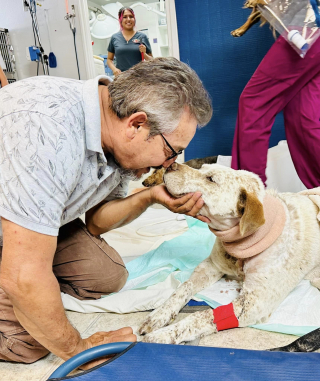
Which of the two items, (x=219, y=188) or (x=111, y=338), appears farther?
(x=219, y=188)

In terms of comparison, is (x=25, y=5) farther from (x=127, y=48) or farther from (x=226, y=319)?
(x=226, y=319)

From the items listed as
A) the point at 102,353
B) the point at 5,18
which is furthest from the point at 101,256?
the point at 5,18

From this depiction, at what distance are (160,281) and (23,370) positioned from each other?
0.90 m

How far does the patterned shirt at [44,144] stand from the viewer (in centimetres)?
109

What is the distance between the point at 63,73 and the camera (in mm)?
5984

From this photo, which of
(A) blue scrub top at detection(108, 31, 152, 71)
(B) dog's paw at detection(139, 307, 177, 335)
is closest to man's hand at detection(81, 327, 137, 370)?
(B) dog's paw at detection(139, 307, 177, 335)

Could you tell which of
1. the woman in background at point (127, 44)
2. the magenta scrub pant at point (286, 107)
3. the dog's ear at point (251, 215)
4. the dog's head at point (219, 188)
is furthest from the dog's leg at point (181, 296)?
the woman in background at point (127, 44)

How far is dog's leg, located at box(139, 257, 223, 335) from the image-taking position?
1613 millimetres

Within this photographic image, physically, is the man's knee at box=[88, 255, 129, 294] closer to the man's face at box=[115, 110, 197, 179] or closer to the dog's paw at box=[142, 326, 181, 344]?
the dog's paw at box=[142, 326, 181, 344]

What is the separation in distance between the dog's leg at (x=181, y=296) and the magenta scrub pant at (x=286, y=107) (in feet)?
4.26

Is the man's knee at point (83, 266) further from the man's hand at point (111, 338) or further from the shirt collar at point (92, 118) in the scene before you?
the shirt collar at point (92, 118)

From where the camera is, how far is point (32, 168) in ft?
3.59

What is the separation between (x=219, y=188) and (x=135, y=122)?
1.84 feet

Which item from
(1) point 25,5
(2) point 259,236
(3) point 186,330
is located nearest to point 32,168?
(3) point 186,330
